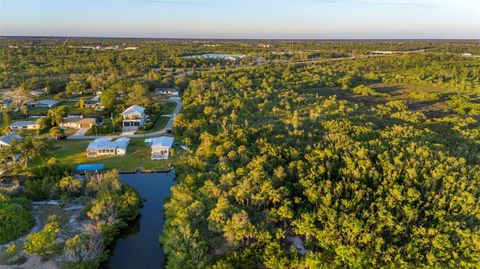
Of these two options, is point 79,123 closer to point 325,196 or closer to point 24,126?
point 24,126

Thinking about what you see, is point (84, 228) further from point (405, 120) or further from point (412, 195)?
point (405, 120)

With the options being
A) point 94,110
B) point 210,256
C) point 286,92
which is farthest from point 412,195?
point 94,110

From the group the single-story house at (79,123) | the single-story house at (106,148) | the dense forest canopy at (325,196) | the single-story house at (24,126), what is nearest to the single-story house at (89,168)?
the single-story house at (106,148)

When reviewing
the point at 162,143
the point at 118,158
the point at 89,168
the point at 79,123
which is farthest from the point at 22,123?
the point at 162,143

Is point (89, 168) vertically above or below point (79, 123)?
below

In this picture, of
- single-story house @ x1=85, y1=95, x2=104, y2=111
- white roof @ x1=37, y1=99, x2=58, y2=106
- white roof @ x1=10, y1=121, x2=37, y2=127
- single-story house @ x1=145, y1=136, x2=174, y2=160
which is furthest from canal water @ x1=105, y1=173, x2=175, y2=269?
white roof @ x1=37, y1=99, x2=58, y2=106

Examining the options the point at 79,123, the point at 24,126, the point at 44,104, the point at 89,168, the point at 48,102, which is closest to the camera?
the point at 89,168
